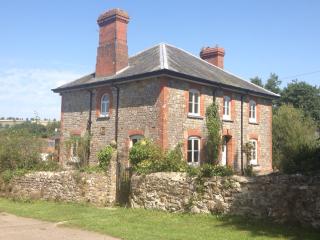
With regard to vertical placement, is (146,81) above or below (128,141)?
above

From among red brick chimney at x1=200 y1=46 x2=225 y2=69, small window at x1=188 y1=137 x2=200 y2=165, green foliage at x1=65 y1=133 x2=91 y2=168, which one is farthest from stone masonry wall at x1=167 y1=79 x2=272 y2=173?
green foliage at x1=65 y1=133 x2=91 y2=168

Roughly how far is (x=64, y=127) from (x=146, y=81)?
7.70 metres

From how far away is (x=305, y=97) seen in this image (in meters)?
43.3

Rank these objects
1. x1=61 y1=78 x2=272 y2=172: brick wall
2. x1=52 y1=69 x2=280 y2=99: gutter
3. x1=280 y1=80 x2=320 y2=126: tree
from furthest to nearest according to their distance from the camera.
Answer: x1=280 y1=80 x2=320 y2=126: tree < x1=61 y1=78 x2=272 y2=172: brick wall < x1=52 y1=69 x2=280 y2=99: gutter

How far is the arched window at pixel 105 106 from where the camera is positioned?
2291 cm

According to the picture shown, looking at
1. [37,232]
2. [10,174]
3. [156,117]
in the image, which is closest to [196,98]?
[156,117]

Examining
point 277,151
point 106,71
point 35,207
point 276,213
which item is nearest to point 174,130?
point 106,71

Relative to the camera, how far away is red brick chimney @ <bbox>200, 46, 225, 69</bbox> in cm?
2834

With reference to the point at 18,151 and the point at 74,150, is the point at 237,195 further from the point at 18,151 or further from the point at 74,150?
the point at 74,150

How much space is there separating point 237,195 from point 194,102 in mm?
10386

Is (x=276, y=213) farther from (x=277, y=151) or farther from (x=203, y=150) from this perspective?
(x=277, y=151)

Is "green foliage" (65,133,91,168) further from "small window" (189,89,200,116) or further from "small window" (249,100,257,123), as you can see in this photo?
"small window" (249,100,257,123)

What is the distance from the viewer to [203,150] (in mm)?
21750

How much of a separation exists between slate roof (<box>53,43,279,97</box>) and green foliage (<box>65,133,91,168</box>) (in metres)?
3.21
